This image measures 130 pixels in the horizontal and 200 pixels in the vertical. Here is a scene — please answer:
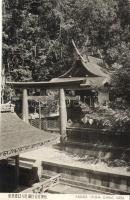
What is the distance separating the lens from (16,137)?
7.62 m

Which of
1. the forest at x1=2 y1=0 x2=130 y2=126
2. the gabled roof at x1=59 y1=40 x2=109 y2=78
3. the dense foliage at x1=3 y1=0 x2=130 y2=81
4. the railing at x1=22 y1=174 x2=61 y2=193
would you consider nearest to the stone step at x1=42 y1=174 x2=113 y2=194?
the railing at x1=22 y1=174 x2=61 y2=193

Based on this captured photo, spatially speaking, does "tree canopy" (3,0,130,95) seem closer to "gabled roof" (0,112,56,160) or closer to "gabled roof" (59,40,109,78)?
"gabled roof" (59,40,109,78)

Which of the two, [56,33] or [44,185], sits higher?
[56,33]

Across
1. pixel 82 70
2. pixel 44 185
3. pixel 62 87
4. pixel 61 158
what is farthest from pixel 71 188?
pixel 82 70

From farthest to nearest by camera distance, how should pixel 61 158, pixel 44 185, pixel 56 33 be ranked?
1. pixel 56 33
2. pixel 61 158
3. pixel 44 185

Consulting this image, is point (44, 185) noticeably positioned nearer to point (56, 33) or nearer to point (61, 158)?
point (61, 158)

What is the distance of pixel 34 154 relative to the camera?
11594mm

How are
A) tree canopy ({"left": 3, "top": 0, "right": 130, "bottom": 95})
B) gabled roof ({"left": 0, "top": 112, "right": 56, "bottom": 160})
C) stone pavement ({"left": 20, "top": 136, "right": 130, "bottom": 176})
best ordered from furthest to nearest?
tree canopy ({"left": 3, "top": 0, "right": 130, "bottom": 95}) < stone pavement ({"left": 20, "top": 136, "right": 130, "bottom": 176}) < gabled roof ({"left": 0, "top": 112, "right": 56, "bottom": 160})

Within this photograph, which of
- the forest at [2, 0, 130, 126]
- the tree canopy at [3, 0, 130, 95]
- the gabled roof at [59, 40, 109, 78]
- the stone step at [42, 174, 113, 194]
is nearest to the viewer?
the stone step at [42, 174, 113, 194]

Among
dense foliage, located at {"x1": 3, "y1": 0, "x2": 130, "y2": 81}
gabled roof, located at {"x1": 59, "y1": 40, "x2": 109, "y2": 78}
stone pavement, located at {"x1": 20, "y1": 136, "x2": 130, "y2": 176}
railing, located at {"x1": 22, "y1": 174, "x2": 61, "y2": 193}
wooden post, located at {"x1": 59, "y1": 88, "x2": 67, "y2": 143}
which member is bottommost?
railing, located at {"x1": 22, "y1": 174, "x2": 61, "y2": 193}

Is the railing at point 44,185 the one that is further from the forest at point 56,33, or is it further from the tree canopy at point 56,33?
the tree canopy at point 56,33

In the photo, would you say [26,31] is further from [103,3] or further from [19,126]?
[19,126]

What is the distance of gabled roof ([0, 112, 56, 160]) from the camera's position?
7027 millimetres

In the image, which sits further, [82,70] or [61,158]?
[82,70]
